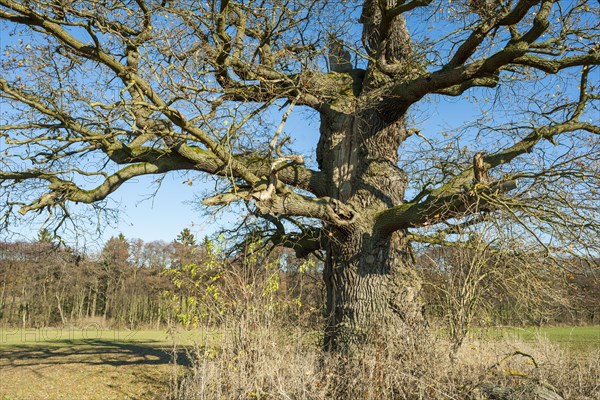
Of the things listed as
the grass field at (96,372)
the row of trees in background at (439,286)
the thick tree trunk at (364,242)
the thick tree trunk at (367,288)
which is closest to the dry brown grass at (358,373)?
the row of trees in background at (439,286)

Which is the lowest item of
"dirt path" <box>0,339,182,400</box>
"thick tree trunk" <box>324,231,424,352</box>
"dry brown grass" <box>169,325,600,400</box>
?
"dirt path" <box>0,339,182,400</box>

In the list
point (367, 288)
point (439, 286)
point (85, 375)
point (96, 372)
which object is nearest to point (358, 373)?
point (439, 286)

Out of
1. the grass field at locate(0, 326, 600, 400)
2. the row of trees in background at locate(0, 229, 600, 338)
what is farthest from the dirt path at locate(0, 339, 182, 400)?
the row of trees in background at locate(0, 229, 600, 338)

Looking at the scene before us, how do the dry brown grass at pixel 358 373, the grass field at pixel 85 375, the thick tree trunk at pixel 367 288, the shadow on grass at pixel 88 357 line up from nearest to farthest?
the dry brown grass at pixel 358 373
the thick tree trunk at pixel 367 288
the grass field at pixel 85 375
the shadow on grass at pixel 88 357

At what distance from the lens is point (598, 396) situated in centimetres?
562

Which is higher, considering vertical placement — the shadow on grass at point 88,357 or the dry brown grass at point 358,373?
the dry brown grass at point 358,373

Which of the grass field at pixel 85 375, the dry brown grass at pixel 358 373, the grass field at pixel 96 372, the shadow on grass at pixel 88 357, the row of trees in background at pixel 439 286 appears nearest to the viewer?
the dry brown grass at pixel 358 373

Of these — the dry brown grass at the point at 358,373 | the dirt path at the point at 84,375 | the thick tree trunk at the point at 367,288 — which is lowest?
the dirt path at the point at 84,375

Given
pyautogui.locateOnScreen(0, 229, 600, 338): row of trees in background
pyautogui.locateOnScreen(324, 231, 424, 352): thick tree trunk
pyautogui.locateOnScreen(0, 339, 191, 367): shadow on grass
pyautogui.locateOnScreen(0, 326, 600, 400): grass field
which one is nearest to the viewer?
pyautogui.locateOnScreen(0, 229, 600, 338): row of trees in background

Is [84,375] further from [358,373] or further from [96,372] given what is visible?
[358,373]

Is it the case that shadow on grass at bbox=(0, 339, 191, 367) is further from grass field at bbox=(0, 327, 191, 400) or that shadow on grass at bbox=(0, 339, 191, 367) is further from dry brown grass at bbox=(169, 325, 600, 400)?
dry brown grass at bbox=(169, 325, 600, 400)

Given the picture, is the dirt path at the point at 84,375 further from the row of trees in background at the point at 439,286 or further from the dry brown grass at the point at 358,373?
the row of trees in background at the point at 439,286

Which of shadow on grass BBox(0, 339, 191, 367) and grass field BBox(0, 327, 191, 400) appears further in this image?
shadow on grass BBox(0, 339, 191, 367)

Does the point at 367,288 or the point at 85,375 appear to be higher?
the point at 367,288
